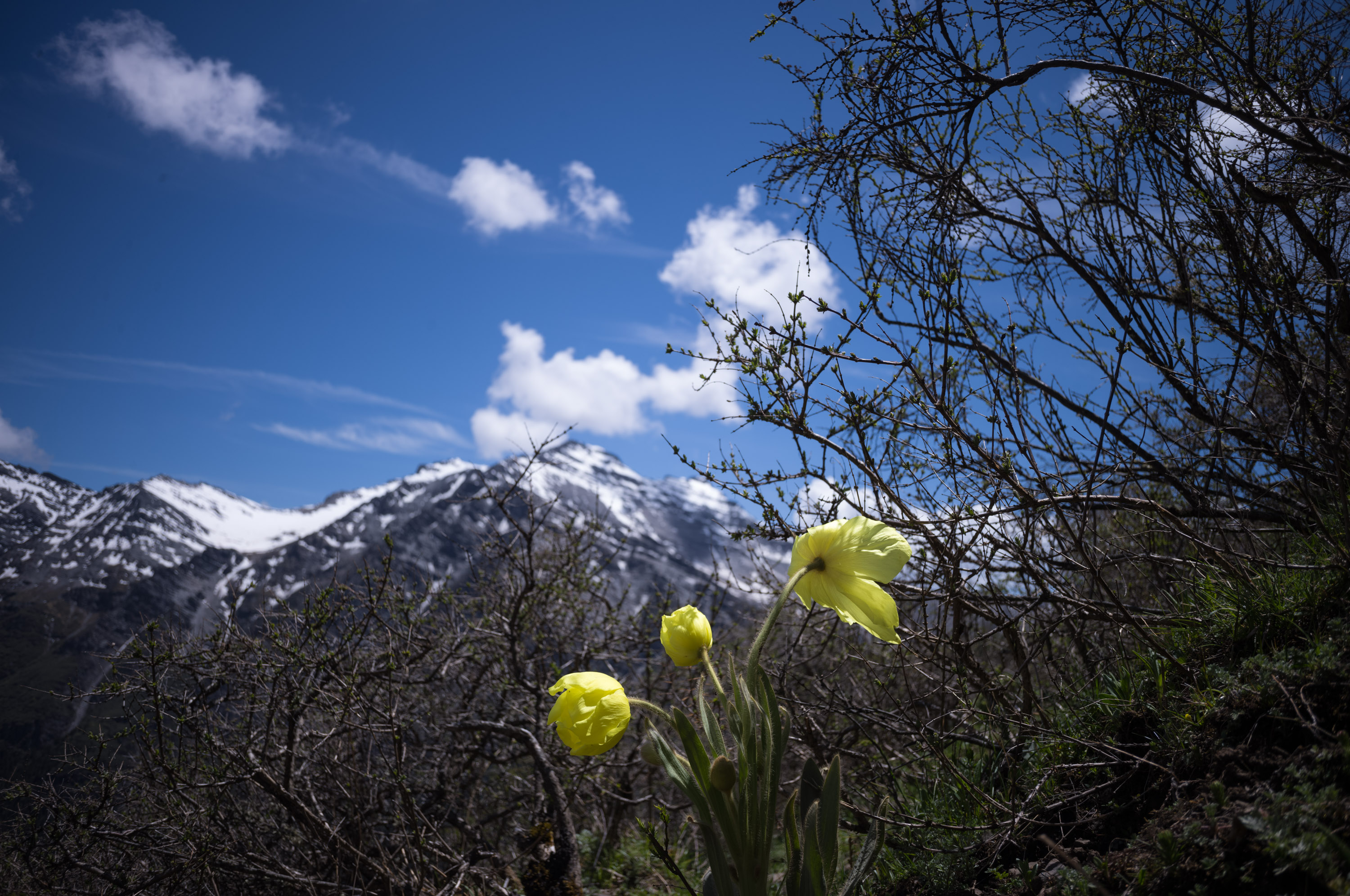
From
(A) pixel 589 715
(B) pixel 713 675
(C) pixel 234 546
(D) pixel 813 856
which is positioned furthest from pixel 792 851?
(C) pixel 234 546

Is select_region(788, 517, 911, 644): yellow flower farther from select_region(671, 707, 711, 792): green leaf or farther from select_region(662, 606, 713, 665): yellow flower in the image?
select_region(671, 707, 711, 792): green leaf

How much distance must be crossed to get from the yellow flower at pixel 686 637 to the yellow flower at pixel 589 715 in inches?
6.7

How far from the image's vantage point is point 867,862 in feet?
5.28

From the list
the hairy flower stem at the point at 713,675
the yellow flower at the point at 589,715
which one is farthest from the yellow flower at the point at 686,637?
the yellow flower at the point at 589,715

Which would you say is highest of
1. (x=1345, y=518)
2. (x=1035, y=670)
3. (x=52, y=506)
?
(x=52, y=506)

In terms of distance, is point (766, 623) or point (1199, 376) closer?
point (766, 623)

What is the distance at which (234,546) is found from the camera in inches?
4397

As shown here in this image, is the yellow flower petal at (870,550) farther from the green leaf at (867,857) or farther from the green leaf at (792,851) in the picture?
the green leaf at (867,857)

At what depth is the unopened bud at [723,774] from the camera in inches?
52.2

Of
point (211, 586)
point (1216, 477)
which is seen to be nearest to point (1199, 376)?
point (1216, 477)

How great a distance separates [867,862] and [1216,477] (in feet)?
7.03

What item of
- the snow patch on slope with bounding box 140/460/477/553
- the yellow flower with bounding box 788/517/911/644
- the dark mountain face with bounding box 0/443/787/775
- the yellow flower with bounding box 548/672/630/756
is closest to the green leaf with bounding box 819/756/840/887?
the yellow flower with bounding box 788/517/911/644

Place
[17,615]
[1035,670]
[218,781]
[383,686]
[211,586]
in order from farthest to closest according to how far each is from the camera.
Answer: [211,586], [17,615], [383,686], [1035,670], [218,781]

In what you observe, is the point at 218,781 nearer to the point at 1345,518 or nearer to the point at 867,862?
the point at 867,862
